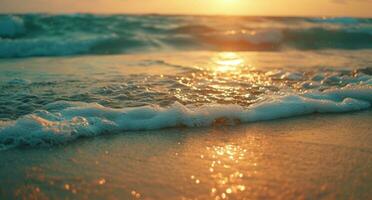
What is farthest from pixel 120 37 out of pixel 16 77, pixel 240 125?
pixel 240 125

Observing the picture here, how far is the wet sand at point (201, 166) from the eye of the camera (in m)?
2.26

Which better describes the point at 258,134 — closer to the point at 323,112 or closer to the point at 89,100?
the point at 323,112

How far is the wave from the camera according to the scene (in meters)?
3.10

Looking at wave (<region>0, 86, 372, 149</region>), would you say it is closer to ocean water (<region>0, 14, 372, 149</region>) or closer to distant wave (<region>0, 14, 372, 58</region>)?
ocean water (<region>0, 14, 372, 149</region>)

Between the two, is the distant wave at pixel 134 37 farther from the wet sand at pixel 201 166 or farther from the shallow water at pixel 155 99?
the wet sand at pixel 201 166

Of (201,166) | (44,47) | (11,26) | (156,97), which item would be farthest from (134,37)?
(201,166)

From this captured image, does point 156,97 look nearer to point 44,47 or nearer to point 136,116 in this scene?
point 136,116

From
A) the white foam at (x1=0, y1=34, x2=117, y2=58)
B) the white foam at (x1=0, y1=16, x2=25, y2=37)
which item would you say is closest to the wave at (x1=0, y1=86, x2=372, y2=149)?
the white foam at (x1=0, y1=34, x2=117, y2=58)

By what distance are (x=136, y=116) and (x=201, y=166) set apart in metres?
1.18

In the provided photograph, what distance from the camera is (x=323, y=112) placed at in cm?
408

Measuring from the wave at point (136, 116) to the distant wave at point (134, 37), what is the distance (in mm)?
7380

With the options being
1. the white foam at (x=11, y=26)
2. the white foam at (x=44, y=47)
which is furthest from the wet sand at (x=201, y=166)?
the white foam at (x=11, y=26)

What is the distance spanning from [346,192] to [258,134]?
3.83 ft

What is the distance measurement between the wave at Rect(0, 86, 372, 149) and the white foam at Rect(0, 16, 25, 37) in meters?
11.9
